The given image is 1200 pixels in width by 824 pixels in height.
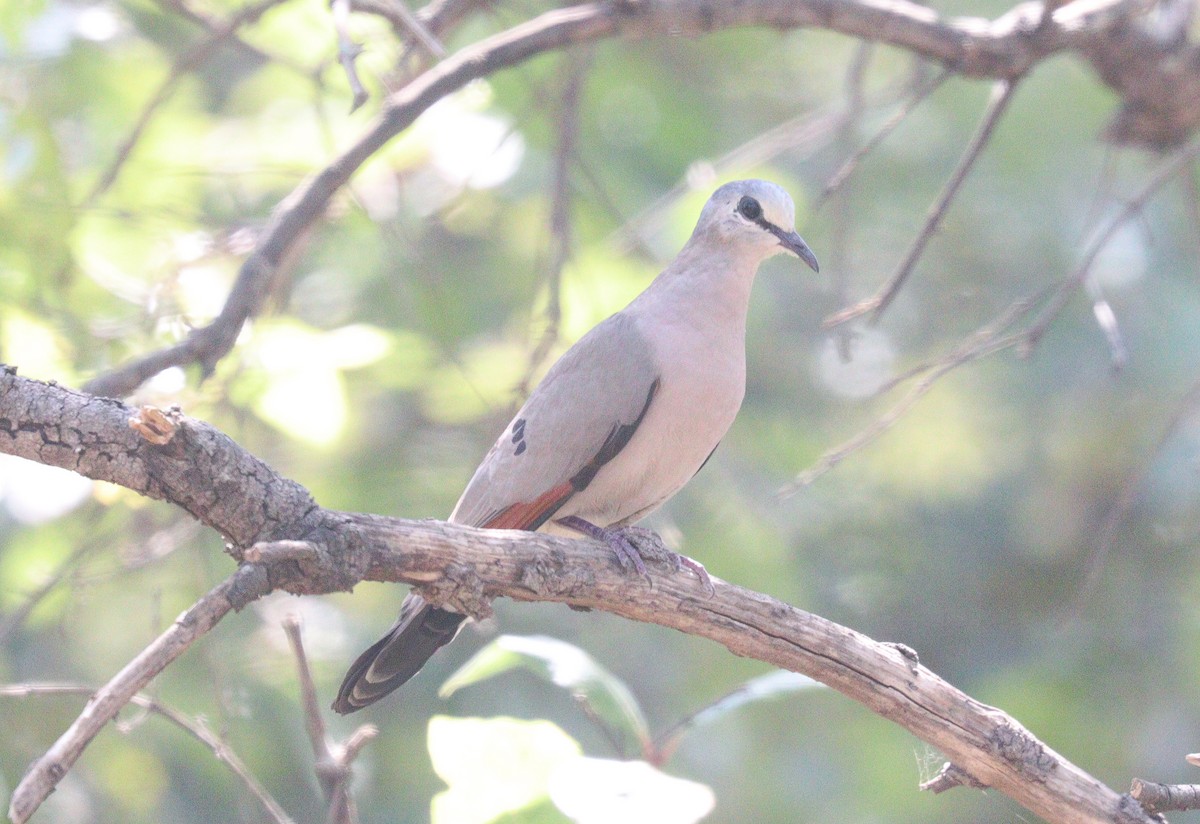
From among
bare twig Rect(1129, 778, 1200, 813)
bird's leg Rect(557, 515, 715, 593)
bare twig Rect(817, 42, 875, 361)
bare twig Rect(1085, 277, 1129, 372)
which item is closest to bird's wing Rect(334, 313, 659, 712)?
bird's leg Rect(557, 515, 715, 593)

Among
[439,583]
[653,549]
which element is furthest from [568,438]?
[439,583]

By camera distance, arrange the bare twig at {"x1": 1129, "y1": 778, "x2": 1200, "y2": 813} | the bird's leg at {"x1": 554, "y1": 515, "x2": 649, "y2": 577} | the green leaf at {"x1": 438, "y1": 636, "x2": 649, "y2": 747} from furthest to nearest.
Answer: the green leaf at {"x1": 438, "y1": 636, "x2": 649, "y2": 747} < the bird's leg at {"x1": 554, "y1": 515, "x2": 649, "y2": 577} < the bare twig at {"x1": 1129, "y1": 778, "x2": 1200, "y2": 813}

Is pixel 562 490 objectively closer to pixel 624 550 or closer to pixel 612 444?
pixel 612 444

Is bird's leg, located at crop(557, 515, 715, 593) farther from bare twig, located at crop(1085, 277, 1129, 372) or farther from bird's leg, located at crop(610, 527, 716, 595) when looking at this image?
bare twig, located at crop(1085, 277, 1129, 372)

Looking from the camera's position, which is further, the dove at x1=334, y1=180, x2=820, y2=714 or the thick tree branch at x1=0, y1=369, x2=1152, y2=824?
the dove at x1=334, y1=180, x2=820, y2=714

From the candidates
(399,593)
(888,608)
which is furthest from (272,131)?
(888,608)

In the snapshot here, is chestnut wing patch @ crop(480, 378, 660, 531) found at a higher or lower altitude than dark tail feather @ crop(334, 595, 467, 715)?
higher

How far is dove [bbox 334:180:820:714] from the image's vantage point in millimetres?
3297

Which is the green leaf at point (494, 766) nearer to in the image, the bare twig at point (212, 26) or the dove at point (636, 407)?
the dove at point (636, 407)

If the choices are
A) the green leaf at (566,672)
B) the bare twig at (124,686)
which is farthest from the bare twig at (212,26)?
the bare twig at (124,686)

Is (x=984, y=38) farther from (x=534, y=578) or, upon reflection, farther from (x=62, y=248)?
(x=62, y=248)

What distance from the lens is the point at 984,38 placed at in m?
3.66

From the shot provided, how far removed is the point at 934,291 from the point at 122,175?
421 cm

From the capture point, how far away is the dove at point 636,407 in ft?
10.8
